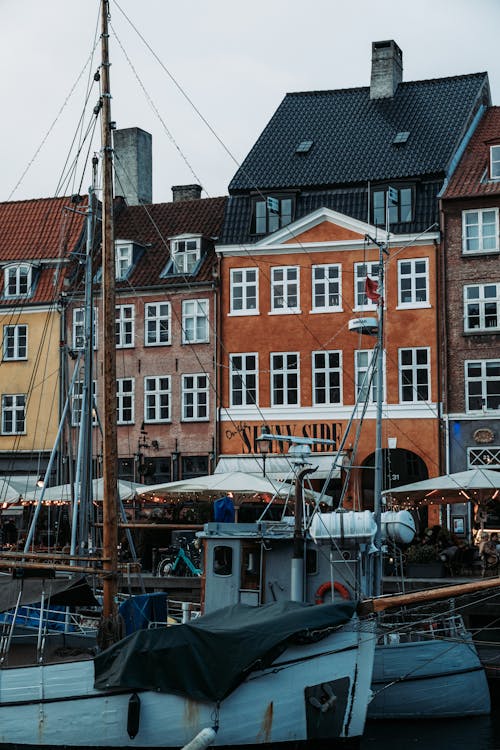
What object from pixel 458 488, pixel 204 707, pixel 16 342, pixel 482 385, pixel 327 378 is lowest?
pixel 204 707

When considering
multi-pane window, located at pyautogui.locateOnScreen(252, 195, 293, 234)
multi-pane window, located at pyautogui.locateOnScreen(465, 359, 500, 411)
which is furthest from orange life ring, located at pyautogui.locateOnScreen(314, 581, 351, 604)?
multi-pane window, located at pyautogui.locateOnScreen(252, 195, 293, 234)

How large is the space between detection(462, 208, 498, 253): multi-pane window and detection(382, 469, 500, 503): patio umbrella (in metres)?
9.66

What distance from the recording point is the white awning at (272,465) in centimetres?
3894

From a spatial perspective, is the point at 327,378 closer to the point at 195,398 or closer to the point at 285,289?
the point at 285,289

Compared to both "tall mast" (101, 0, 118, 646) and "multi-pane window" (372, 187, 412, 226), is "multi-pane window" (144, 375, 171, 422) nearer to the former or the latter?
"multi-pane window" (372, 187, 412, 226)

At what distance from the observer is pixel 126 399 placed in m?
43.6

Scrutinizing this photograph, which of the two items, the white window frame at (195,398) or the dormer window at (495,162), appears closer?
the dormer window at (495,162)

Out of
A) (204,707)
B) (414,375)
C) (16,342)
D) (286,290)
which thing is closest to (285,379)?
(286,290)

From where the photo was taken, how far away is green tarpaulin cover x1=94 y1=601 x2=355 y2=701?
59.1 ft

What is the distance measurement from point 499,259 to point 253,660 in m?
23.9

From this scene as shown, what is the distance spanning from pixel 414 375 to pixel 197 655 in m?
23.1

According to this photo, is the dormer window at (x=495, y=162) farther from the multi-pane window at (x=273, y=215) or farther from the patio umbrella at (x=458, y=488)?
the patio umbrella at (x=458, y=488)

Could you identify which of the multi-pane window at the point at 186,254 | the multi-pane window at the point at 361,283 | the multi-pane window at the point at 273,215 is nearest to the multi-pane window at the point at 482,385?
the multi-pane window at the point at 361,283

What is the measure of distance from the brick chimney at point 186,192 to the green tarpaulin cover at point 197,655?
32.4 metres
